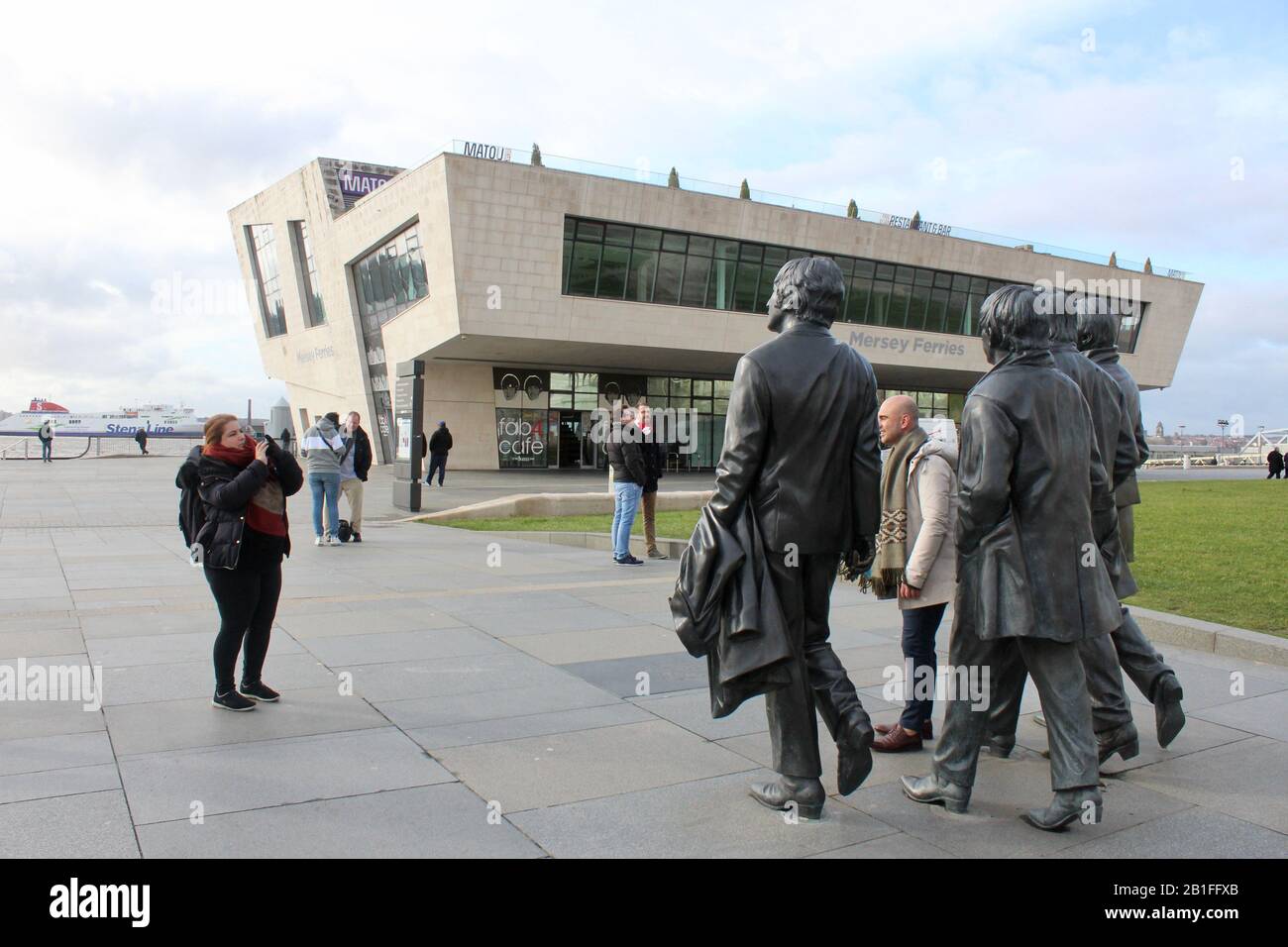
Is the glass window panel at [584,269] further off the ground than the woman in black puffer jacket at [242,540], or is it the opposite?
the glass window panel at [584,269]

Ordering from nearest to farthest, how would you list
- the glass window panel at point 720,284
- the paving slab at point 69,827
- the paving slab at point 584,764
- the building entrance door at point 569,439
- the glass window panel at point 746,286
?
the paving slab at point 69,827, the paving slab at point 584,764, the glass window panel at point 720,284, the glass window panel at point 746,286, the building entrance door at point 569,439

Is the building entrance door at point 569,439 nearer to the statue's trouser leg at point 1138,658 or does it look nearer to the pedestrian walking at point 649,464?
the pedestrian walking at point 649,464

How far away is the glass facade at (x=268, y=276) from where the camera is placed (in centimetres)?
4872

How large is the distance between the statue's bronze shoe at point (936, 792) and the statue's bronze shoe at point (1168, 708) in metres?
1.27

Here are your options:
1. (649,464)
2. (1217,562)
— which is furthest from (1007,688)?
(1217,562)

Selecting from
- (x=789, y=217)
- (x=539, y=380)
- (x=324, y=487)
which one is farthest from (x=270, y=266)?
(x=324, y=487)

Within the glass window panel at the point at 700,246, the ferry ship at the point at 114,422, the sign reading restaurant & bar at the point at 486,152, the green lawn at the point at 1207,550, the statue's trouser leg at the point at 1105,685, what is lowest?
the ferry ship at the point at 114,422

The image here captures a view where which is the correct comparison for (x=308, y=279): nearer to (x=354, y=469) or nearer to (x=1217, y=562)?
(x=354, y=469)

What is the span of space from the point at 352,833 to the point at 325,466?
954cm

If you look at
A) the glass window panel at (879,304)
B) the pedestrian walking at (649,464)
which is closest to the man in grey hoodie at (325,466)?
the pedestrian walking at (649,464)

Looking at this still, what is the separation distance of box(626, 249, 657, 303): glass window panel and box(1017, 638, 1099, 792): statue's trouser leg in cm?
3136

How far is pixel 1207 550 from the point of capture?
1146cm
